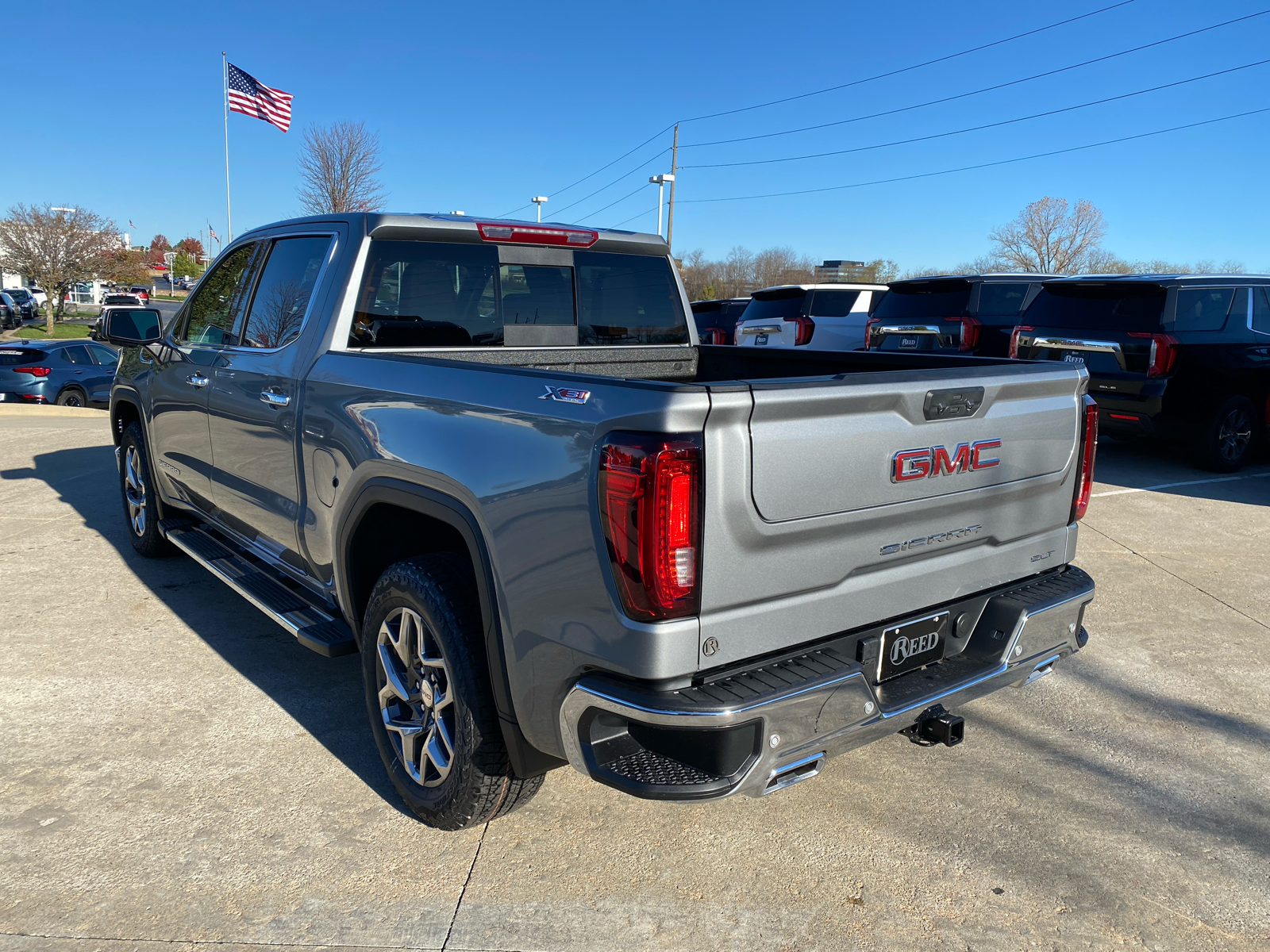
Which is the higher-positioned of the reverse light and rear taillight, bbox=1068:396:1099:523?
the reverse light

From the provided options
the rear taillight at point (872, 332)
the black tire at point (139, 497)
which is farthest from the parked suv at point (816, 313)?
the black tire at point (139, 497)

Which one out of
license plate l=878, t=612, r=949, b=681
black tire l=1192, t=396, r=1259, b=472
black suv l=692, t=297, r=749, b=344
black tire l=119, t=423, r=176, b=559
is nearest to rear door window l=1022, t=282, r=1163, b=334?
black tire l=1192, t=396, r=1259, b=472

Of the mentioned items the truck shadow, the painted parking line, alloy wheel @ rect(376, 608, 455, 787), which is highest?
alloy wheel @ rect(376, 608, 455, 787)

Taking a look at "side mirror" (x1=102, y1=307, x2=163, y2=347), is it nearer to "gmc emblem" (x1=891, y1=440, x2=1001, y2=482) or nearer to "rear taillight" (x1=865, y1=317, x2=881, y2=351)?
"gmc emblem" (x1=891, y1=440, x2=1001, y2=482)

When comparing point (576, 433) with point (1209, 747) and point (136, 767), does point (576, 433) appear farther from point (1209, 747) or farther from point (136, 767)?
point (1209, 747)

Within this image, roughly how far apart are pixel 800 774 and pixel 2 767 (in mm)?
2897

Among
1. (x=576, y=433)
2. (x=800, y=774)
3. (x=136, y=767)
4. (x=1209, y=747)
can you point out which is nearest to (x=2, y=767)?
(x=136, y=767)

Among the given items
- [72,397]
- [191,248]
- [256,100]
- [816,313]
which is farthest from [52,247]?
[191,248]

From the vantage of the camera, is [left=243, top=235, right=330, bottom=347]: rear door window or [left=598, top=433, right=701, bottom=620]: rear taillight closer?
[left=598, top=433, right=701, bottom=620]: rear taillight

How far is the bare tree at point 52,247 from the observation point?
46500mm

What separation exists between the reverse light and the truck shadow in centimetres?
205

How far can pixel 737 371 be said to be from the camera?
4543 millimetres

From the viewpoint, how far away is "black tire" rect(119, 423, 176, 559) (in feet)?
18.7

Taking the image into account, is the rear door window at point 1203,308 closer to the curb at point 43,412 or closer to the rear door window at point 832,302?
the rear door window at point 832,302
